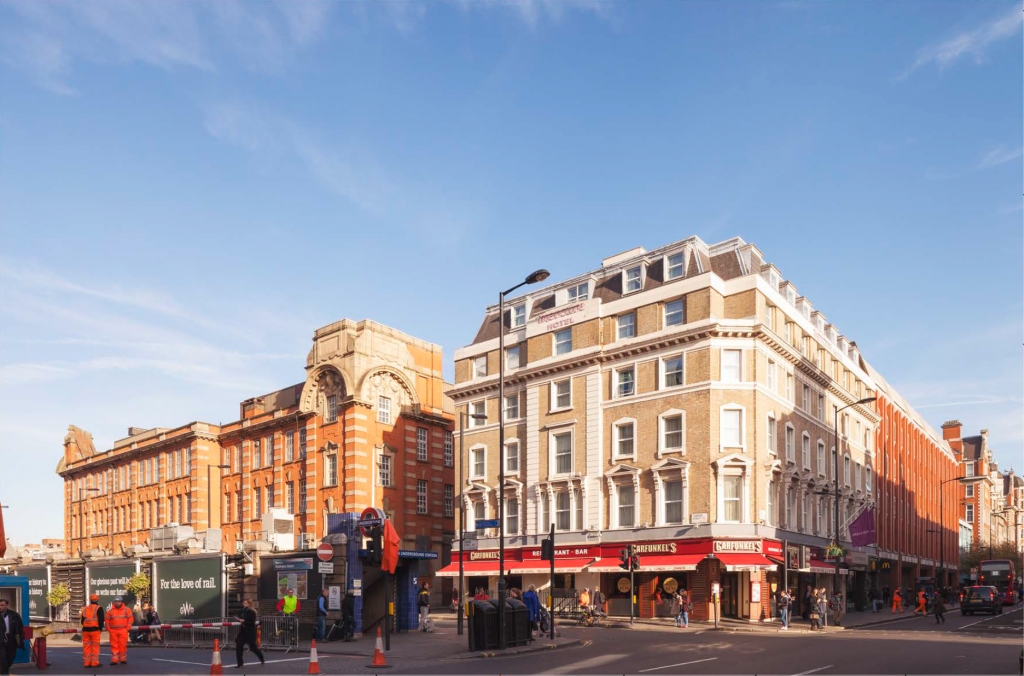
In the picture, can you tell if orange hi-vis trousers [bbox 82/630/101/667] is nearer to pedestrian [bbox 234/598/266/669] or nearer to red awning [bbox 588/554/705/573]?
pedestrian [bbox 234/598/266/669]

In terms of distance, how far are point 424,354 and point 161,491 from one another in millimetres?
24005

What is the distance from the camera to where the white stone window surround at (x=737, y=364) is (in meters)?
42.8

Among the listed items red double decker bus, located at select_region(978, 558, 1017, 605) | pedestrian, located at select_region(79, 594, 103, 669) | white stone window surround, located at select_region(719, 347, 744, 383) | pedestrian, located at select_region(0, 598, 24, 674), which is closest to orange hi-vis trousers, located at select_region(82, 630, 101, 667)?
pedestrian, located at select_region(79, 594, 103, 669)

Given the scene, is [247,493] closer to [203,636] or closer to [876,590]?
[203,636]

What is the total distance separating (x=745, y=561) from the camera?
40031 millimetres

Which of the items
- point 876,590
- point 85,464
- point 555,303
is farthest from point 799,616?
point 85,464

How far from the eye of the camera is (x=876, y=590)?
58.6 meters

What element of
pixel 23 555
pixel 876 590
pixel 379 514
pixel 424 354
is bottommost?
pixel 876 590

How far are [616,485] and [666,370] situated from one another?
20.5 feet

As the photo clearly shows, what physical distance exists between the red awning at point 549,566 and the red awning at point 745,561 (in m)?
7.23

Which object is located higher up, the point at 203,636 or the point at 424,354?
the point at 424,354

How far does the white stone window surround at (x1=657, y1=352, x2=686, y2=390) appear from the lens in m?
43.7

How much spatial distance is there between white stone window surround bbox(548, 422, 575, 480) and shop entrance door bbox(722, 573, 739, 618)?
30.7 ft

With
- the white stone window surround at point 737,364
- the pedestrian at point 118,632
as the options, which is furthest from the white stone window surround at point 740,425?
the pedestrian at point 118,632
